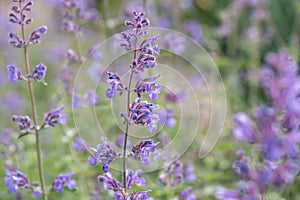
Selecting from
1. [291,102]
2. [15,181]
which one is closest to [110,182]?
[15,181]

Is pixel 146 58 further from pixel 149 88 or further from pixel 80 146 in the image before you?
pixel 80 146

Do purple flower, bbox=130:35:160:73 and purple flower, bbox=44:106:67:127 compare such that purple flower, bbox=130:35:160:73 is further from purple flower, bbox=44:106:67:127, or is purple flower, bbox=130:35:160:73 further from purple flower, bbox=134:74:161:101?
purple flower, bbox=44:106:67:127

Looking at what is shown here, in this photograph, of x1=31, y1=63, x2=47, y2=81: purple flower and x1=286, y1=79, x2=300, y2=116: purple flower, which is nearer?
x1=286, y1=79, x2=300, y2=116: purple flower

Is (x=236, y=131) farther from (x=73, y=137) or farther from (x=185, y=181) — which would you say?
(x=73, y=137)

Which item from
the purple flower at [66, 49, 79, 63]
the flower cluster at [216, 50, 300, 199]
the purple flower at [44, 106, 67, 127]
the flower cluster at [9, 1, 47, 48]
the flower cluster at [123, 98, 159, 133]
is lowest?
the flower cluster at [216, 50, 300, 199]

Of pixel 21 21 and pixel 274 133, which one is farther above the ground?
pixel 21 21

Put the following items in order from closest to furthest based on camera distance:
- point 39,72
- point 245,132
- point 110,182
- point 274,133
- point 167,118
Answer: point 274,133
point 245,132
point 110,182
point 39,72
point 167,118

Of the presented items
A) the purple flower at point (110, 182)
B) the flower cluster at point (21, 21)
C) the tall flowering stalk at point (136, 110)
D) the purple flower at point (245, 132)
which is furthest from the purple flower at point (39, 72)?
the purple flower at point (245, 132)

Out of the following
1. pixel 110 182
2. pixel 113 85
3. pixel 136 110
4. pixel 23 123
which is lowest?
pixel 110 182

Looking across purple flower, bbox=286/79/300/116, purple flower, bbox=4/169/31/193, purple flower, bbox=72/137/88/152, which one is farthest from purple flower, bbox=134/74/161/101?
purple flower, bbox=72/137/88/152

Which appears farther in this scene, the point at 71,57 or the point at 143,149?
the point at 71,57
